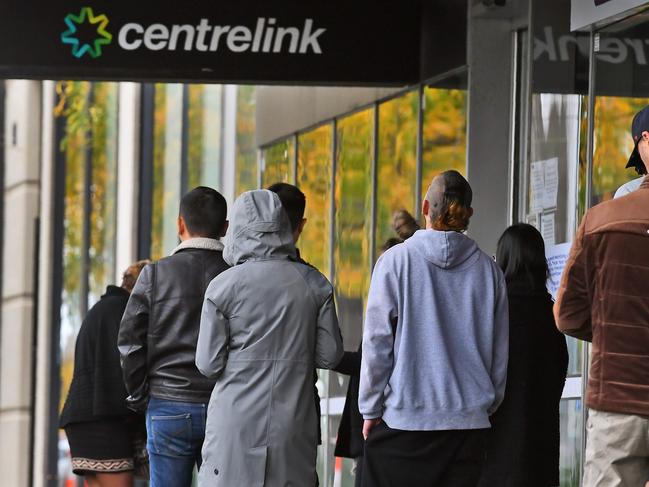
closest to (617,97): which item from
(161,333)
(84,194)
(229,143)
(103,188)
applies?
(161,333)

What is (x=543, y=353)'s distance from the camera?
7.76 meters

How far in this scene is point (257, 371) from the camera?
699cm

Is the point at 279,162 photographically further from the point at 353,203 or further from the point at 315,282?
the point at 315,282

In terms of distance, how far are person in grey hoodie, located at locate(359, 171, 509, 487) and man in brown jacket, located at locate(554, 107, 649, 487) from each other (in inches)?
42.4

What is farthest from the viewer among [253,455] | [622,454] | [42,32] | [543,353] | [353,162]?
[353,162]

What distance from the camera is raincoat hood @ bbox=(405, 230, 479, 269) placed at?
22.5 ft

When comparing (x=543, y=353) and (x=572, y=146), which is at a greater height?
(x=572, y=146)

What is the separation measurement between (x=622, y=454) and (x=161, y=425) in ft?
9.09

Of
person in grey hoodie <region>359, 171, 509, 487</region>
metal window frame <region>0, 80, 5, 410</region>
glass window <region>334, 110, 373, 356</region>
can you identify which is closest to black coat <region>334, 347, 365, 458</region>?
person in grey hoodie <region>359, 171, 509, 487</region>

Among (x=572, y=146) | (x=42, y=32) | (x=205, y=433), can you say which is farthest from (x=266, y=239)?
(x=42, y=32)

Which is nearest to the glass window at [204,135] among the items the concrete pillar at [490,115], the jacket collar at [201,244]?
the concrete pillar at [490,115]

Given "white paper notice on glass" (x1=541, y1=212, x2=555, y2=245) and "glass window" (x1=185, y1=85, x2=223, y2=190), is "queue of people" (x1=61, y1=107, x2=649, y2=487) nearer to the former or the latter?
"white paper notice on glass" (x1=541, y1=212, x2=555, y2=245)

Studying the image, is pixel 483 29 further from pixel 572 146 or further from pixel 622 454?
pixel 622 454

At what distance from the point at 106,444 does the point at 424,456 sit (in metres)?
3.13
